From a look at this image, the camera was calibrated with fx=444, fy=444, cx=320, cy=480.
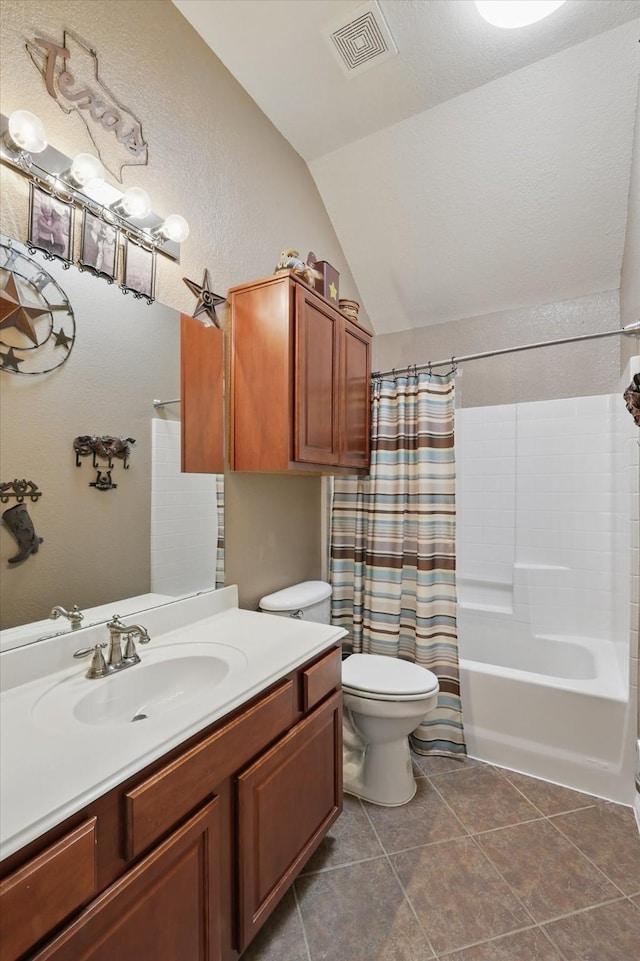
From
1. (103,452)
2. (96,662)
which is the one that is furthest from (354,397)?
(96,662)

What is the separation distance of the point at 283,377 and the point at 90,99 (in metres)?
1.00

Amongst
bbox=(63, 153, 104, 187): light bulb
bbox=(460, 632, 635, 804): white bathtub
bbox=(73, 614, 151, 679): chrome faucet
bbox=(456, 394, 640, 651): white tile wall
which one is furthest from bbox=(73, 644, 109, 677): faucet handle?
bbox=(456, 394, 640, 651): white tile wall

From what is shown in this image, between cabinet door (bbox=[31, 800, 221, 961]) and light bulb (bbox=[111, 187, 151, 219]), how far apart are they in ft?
5.49

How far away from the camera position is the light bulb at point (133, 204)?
4.58 ft

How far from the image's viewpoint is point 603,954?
1.23m

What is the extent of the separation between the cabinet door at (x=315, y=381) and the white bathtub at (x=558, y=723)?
130 centimetres

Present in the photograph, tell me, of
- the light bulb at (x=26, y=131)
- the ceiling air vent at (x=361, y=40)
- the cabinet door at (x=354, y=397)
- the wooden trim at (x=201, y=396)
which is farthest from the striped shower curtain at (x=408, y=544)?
the light bulb at (x=26, y=131)

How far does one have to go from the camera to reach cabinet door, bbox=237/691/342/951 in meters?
1.10

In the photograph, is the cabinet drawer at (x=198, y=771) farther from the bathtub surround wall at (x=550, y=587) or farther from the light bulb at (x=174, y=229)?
the light bulb at (x=174, y=229)

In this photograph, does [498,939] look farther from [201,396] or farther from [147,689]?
[201,396]

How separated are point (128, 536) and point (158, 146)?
53.6 inches

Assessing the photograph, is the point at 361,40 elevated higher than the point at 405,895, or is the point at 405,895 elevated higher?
the point at 361,40

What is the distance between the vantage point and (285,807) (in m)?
1.25

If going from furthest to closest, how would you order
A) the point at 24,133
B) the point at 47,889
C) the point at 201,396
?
the point at 201,396
the point at 24,133
the point at 47,889
